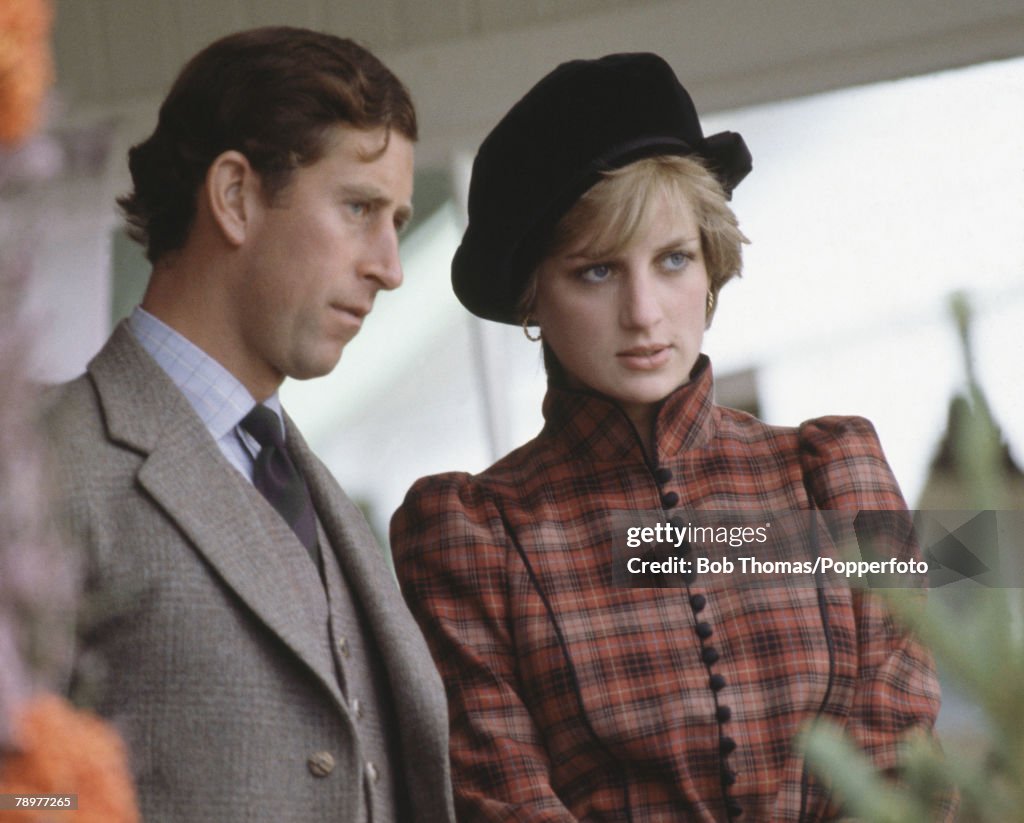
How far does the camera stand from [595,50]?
2672mm

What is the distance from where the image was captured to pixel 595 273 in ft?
5.31

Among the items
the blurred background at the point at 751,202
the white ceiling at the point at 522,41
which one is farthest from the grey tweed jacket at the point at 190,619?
the white ceiling at the point at 522,41

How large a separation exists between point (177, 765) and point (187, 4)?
2091 millimetres

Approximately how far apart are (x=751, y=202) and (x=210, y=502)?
1.61 metres

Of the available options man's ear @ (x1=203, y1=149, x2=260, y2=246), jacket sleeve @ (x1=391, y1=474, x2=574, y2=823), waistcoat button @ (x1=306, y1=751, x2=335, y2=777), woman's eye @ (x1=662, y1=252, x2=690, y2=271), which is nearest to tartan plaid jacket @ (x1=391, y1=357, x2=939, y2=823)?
jacket sleeve @ (x1=391, y1=474, x2=574, y2=823)

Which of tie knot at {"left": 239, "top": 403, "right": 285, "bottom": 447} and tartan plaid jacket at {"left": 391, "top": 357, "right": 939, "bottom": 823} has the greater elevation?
tie knot at {"left": 239, "top": 403, "right": 285, "bottom": 447}

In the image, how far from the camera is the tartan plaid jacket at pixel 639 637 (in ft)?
5.01

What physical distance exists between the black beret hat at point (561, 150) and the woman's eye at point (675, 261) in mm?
116

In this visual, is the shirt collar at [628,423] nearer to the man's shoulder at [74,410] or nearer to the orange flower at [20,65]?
the man's shoulder at [74,410]

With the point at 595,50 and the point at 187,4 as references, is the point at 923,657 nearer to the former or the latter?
the point at 595,50

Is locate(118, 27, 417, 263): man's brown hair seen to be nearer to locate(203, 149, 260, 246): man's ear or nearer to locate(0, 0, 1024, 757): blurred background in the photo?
locate(203, 149, 260, 246): man's ear

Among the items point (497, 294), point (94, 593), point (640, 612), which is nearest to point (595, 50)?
point (497, 294)

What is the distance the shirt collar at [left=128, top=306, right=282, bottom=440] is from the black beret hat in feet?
1.29

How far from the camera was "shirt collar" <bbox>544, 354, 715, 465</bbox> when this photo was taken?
5.43ft
